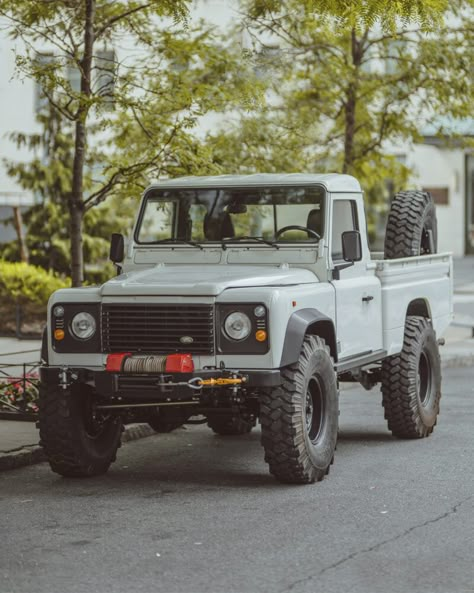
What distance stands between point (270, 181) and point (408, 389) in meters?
2.17

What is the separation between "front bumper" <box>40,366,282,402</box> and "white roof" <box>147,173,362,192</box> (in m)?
2.08

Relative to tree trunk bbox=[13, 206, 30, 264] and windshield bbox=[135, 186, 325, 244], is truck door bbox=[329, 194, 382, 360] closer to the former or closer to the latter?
windshield bbox=[135, 186, 325, 244]

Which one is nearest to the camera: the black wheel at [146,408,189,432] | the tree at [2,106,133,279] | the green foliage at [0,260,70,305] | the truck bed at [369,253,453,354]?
the black wheel at [146,408,189,432]

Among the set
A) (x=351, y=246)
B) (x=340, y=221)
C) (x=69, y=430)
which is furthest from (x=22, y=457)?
(x=340, y=221)

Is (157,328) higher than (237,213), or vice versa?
(237,213)

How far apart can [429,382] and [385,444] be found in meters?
0.91

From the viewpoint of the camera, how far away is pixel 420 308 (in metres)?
12.1

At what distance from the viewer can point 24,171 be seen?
24781 mm

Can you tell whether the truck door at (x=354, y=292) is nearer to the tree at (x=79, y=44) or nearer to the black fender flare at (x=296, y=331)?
the black fender flare at (x=296, y=331)

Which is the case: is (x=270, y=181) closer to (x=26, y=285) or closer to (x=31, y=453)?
(x=31, y=453)

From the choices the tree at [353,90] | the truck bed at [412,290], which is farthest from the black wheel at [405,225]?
the tree at [353,90]

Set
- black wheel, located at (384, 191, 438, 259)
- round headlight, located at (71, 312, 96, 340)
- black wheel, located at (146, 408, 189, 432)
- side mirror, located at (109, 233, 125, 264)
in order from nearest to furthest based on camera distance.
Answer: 1. round headlight, located at (71, 312, 96, 340)
2. black wheel, located at (146, 408, 189, 432)
3. side mirror, located at (109, 233, 125, 264)
4. black wheel, located at (384, 191, 438, 259)

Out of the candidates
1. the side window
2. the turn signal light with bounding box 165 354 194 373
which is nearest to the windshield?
the side window

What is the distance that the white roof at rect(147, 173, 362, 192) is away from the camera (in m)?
10.6
